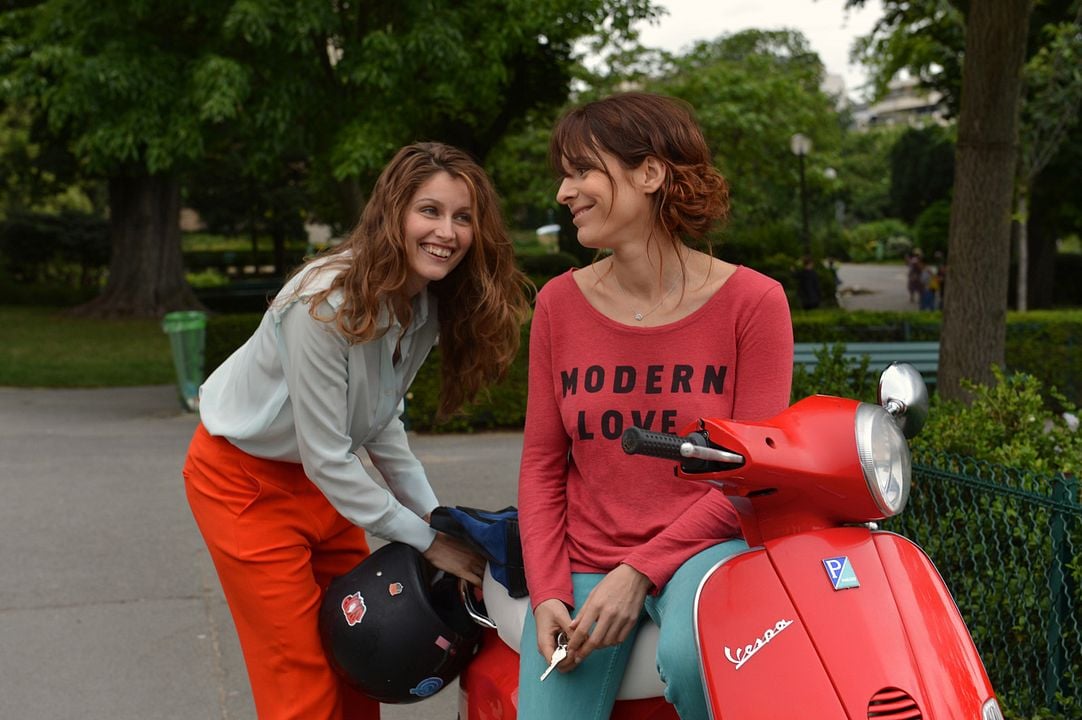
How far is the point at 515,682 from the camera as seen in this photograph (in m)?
2.49

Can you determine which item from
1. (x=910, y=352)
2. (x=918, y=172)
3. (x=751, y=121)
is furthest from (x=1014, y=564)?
(x=918, y=172)

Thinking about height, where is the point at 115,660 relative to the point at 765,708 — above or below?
below

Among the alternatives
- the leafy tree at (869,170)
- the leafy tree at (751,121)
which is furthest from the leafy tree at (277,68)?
the leafy tree at (869,170)

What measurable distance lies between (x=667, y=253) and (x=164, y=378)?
14.8 meters

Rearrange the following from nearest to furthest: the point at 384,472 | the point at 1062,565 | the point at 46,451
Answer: the point at 384,472 → the point at 1062,565 → the point at 46,451

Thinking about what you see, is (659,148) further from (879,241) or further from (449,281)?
(879,241)

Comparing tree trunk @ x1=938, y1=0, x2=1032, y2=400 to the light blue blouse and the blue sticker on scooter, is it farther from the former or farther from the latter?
the blue sticker on scooter

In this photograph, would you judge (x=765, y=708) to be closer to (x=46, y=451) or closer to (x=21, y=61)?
(x=46, y=451)

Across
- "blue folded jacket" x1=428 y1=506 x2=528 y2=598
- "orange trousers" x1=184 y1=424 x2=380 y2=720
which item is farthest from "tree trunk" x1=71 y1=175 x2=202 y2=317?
"blue folded jacket" x1=428 y1=506 x2=528 y2=598

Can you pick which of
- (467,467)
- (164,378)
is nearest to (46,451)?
(467,467)

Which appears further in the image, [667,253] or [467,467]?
[467,467]

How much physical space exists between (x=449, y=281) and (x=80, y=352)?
17.7 metres

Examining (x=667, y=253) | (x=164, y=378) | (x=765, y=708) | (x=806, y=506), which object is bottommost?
(x=164, y=378)

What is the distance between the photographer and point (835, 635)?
1.78 meters
